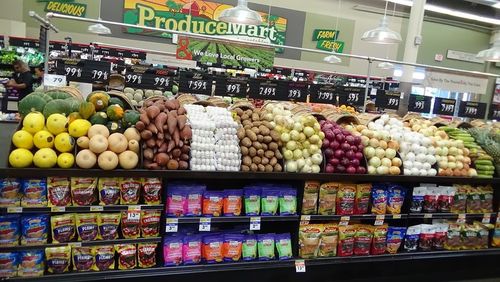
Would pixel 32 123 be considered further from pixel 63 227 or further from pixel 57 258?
pixel 57 258

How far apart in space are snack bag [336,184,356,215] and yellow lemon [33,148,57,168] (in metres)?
2.28

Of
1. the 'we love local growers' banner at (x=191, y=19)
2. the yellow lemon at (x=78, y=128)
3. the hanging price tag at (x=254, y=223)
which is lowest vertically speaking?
the hanging price tag at (x=254, y=223)

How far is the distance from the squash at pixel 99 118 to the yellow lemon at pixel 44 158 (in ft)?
1.24

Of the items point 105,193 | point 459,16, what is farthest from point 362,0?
point 105,193

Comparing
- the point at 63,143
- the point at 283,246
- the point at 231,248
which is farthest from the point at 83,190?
the point at 283,246

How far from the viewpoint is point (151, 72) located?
5125 millimetres

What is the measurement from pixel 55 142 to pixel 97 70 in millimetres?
2288

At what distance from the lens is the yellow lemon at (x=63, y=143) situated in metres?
2.54

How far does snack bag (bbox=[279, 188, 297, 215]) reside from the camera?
3.22 meters

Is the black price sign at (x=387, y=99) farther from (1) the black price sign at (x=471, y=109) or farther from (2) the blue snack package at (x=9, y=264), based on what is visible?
(2) the blue snack package at (x=9, y=264)

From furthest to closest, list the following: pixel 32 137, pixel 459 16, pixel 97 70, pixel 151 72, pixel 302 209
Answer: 1. pixel 459 16
2. pixel 151 72
3. pixel 97 70
4. pixel 302 209
5. pixel 32 137

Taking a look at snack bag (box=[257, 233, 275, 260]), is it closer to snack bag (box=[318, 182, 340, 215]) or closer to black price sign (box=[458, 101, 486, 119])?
snack bag (box=[318, 182, 340, 215])

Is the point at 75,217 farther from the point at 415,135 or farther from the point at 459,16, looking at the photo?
the point at 459,16

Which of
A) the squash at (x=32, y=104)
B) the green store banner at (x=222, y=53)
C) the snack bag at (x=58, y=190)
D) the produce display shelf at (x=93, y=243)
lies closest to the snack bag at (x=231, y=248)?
the produce display shelf at (x=93, y=243)
